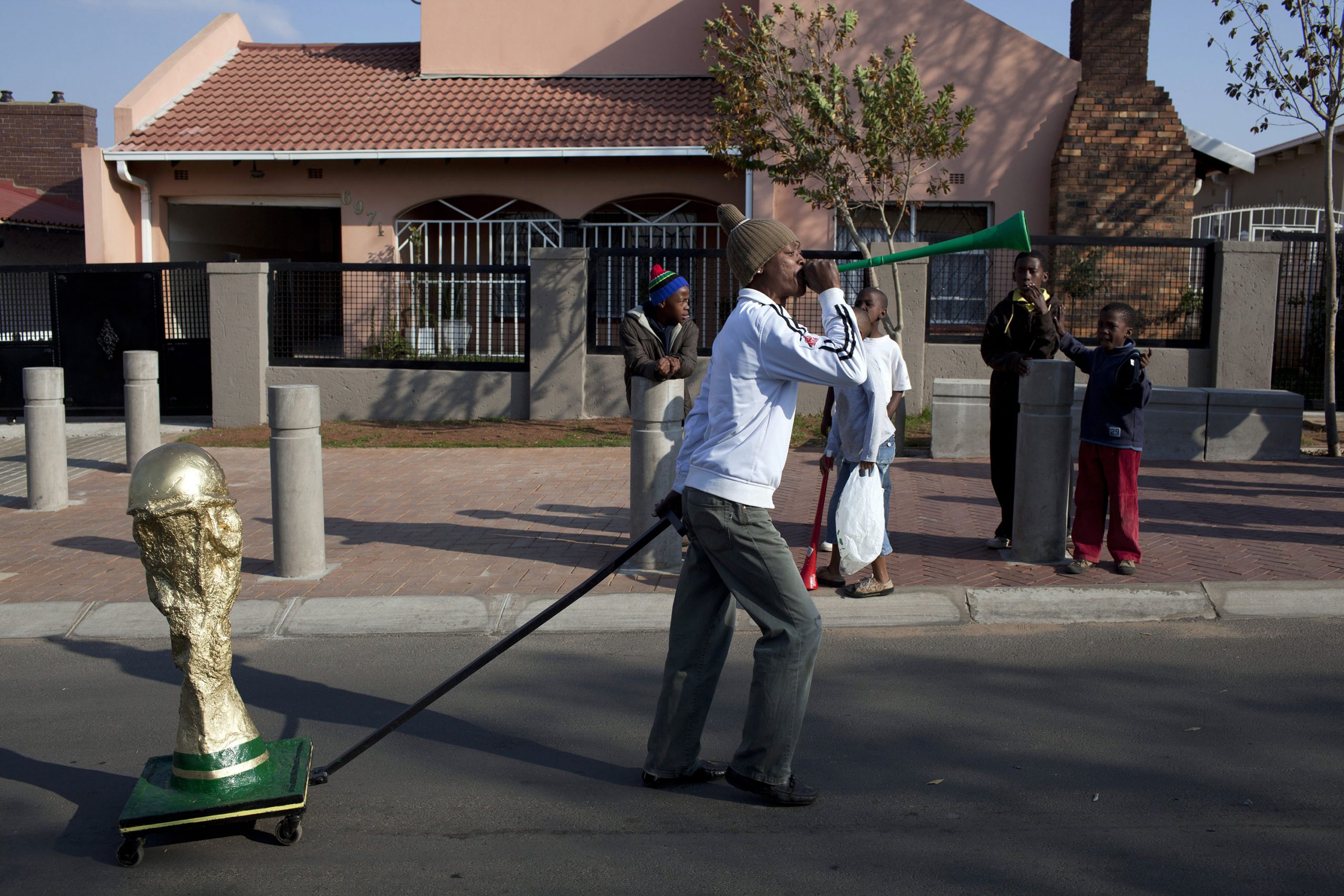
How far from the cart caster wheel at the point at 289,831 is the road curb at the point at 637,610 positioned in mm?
2331

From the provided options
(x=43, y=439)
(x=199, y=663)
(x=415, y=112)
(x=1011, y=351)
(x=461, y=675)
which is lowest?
(x=461, y=675)

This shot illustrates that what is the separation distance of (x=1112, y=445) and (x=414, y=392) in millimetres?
9468

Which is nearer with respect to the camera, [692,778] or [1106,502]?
[692,778]

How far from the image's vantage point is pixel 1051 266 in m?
14.4

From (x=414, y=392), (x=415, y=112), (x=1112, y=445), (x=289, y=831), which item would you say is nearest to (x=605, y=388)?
(x=414, y=392)

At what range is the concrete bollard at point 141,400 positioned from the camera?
10.0 m

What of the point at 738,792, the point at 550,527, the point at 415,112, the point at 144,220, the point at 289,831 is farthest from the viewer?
the point at 144,220

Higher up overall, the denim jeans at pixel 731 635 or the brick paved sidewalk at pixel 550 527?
the denim jeans at pixel 731 635

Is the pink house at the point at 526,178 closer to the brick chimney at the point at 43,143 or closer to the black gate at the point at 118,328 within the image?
the black gate at the point at 118,328

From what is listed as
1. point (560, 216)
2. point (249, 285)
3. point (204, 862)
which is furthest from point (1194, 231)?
point (204, 862)

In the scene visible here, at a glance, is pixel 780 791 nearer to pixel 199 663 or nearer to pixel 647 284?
pixel 199 663

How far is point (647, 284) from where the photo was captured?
13273mm

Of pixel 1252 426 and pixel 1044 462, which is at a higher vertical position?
pixel 1044 462

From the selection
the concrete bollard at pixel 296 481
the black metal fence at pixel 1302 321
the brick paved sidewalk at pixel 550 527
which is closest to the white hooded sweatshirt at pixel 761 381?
the brick paved sidewalk at pixel 550 527
